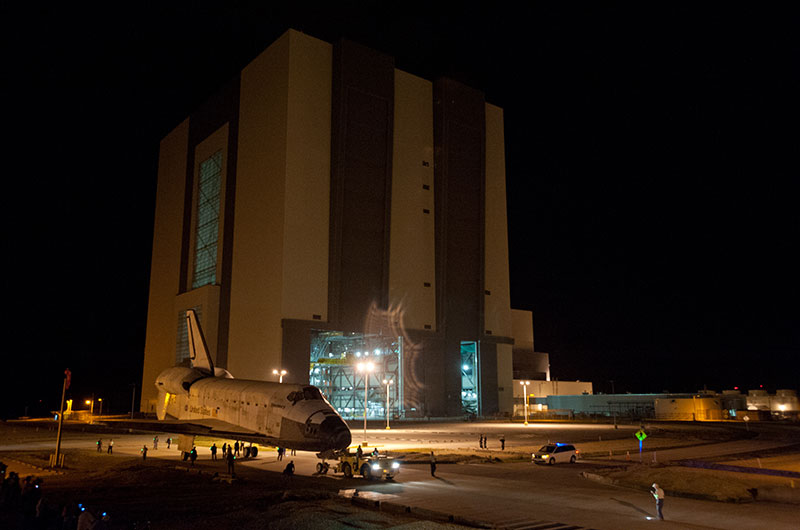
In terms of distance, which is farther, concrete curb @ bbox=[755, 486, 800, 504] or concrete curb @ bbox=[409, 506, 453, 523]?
concrete curb @ bbox=[755, 486, 800, 504]

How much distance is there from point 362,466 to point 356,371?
69811 millimetres

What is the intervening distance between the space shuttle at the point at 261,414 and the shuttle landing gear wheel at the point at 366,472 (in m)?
2.21

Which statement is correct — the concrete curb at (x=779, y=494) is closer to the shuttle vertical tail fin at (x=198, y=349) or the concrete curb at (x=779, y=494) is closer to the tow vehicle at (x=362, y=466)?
the tow vehicle at (x=362, y=466)

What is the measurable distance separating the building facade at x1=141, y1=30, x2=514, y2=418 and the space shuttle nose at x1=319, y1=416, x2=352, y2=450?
49.1m

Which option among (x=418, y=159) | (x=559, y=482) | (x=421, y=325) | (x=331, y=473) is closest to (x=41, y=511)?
(x=331, y=473)

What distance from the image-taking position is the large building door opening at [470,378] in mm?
95500

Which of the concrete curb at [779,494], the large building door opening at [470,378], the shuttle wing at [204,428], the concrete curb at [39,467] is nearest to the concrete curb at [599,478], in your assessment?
the concrete curb at [779,494]

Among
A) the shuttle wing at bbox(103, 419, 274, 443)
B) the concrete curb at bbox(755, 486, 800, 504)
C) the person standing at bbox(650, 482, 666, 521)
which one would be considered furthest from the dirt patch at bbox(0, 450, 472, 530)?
the concrete curb at bbox(755, 486, 800, 504)

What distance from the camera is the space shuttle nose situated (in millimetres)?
26422

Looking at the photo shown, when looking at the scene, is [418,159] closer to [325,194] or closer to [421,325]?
[325,194]

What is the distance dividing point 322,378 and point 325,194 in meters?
34.7

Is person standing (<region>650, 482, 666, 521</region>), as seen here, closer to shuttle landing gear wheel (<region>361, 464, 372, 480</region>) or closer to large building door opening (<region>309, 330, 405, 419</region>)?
shuttle landing gear wheel (<region>361, 464, 372, 480</region>)

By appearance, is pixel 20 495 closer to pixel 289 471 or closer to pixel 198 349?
pixel 289 471

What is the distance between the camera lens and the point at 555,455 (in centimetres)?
3469
